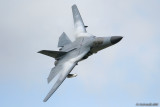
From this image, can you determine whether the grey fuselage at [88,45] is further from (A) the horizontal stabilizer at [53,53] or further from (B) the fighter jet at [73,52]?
(A) the horizontal stabilizer at [53,53]

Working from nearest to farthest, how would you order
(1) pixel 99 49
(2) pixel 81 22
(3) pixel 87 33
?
Answer: (1) pixel 99 49
(3) pixel 87 33
(2) pixel 81 22

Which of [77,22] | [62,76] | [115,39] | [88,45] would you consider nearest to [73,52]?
[88,45]

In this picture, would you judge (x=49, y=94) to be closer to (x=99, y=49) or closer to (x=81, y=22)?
(x=99, y=49)

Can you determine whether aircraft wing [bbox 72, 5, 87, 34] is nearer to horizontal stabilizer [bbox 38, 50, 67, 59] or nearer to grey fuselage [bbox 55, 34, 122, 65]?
grey fuselage [bbox 55, 34, 122, 65]

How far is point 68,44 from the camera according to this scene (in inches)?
2542

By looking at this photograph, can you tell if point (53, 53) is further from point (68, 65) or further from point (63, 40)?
point (63, 40)

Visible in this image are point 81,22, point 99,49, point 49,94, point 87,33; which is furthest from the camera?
point 81,22

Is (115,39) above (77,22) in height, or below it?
above

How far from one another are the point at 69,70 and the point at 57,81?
8.30 ft

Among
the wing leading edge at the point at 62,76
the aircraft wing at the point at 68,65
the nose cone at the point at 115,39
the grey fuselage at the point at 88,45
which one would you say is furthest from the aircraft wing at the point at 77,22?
the nose cone at the point at 115,39

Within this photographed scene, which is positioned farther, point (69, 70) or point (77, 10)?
point (77, 10)

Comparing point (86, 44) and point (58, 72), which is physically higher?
point (86, 44)

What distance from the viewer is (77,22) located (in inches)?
2766

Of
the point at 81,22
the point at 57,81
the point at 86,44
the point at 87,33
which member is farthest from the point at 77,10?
the point at 57,81
